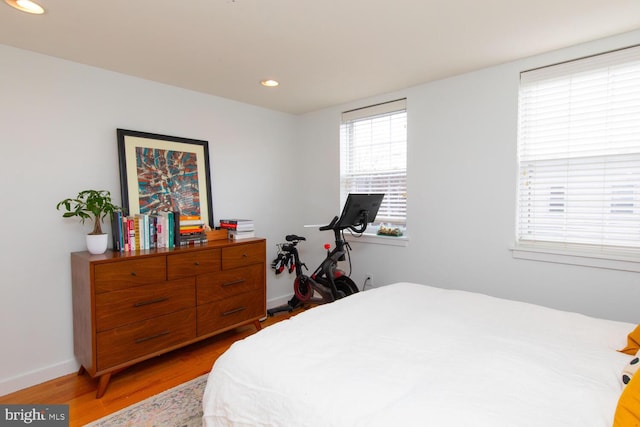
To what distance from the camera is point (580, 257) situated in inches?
90.2

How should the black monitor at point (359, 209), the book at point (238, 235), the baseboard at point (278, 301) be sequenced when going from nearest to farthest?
the black monitor at point (359, 209)
the book at point (238, 235)
the baseboard at point (278, 301)

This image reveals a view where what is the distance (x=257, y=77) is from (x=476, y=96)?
1849 mm

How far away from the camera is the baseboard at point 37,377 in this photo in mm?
2240

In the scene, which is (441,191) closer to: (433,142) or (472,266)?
Result: (433,142)

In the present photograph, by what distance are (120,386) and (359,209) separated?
2313 mm

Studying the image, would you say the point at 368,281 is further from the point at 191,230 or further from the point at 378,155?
the point at 191,230

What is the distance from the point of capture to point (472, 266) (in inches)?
110

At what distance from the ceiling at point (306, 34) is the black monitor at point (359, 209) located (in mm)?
1055

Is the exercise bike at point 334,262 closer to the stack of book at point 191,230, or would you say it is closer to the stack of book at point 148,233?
the stack of book at point 191,230

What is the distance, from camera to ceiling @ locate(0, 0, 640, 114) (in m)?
1.80

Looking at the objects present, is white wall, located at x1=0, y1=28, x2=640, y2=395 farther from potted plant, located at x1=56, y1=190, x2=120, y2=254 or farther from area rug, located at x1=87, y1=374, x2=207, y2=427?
area rug, located at x1=87, y1=374, x2=207, y2=427

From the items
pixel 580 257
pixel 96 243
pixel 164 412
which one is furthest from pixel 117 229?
pixel 580 257

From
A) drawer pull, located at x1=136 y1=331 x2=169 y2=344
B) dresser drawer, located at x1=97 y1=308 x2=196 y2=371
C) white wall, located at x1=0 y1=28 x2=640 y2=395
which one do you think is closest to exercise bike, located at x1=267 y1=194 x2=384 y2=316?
white wall, located at x1=0 y1=28 x2=640 y2=395

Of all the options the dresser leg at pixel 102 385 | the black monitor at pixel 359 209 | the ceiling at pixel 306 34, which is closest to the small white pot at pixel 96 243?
the dresser leg at pixel 102 385
